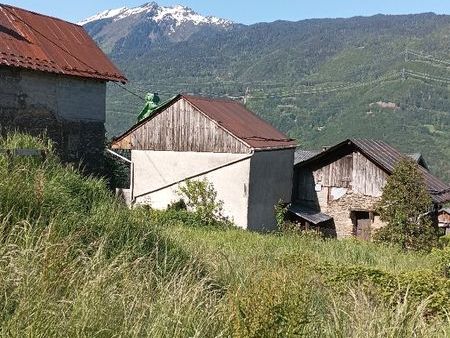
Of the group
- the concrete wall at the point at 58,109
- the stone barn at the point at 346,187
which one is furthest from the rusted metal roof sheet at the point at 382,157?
the concrete wall at the point at 58,109

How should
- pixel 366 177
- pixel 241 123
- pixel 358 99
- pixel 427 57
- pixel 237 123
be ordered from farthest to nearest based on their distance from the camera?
pixel 427 57, pixel 358 99, pixel 366 177, pixel 241 123, pixel 237 123

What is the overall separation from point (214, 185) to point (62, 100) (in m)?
8.26

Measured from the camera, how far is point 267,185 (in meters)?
24.6

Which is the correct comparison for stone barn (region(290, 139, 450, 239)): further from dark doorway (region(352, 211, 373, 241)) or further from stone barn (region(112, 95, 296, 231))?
stone barn (region(112, 95, 296, 231))

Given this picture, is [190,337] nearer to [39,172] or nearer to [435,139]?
[39,172]

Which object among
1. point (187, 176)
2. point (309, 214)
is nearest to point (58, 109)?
point (187, 176)

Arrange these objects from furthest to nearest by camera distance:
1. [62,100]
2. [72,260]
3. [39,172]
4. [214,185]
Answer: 1. [214,185]
2. [62,100]
3. [39,172]
4. [72,260]

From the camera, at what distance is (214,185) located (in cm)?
2355

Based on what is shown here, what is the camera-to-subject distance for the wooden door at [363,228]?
27.3 m

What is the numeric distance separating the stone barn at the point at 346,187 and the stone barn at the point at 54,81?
1168 centimetres

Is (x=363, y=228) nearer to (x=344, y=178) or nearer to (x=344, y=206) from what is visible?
(x=344, y=206)

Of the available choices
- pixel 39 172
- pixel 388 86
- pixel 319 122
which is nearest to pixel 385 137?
pixel 319 122

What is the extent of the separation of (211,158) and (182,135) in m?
1.70

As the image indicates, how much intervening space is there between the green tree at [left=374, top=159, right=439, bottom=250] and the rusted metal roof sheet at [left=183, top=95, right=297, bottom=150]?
5029 millimetres
